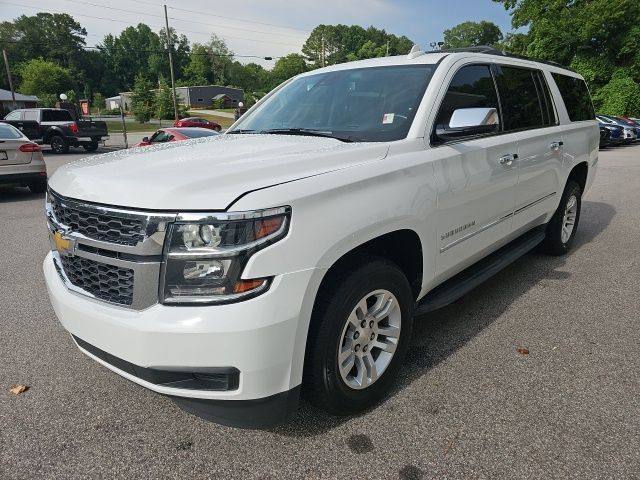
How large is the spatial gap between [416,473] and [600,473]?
81 centimetres

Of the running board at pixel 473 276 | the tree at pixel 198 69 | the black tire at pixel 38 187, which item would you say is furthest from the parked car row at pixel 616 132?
the tree at pixel 198 69

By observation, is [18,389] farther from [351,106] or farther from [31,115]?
[31,115]

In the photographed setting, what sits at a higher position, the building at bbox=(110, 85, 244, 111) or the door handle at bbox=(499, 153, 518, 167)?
the door handle at bbox=(499, 153, 518, 167)

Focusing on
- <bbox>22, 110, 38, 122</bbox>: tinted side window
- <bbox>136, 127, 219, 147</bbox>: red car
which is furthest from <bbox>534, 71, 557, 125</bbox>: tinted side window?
<bbox>22, 110, 38, 122</bbox>: tinted side window

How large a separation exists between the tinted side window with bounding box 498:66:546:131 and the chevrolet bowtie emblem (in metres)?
3.06

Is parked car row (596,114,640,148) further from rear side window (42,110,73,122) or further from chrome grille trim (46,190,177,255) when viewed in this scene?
rear side window (42,110,73,122)

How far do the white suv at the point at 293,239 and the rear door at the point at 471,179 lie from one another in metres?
0.02

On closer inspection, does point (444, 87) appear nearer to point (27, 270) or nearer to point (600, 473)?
point (600, 473)

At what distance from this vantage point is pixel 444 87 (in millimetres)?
2941

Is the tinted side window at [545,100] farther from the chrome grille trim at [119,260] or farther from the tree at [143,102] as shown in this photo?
the tree at [143,102]

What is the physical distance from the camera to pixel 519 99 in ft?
12.8

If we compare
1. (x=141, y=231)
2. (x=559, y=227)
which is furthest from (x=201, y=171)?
(x=559, y=227)

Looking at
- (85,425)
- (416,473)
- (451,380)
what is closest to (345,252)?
(416,473)

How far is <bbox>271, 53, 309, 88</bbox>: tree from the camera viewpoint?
110375 mm
